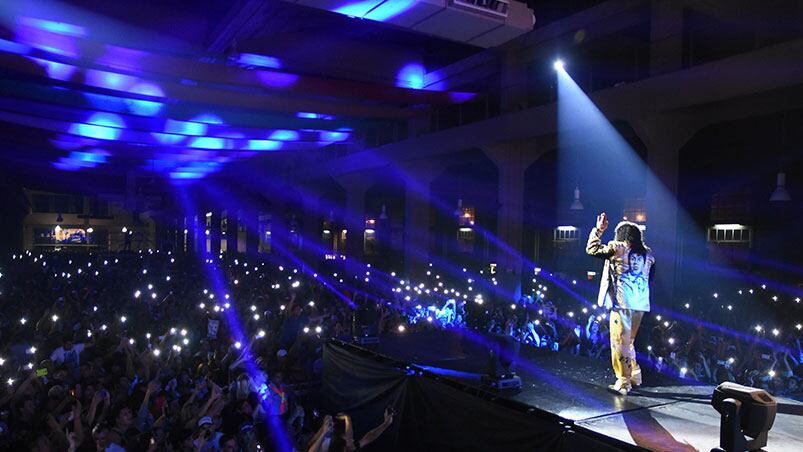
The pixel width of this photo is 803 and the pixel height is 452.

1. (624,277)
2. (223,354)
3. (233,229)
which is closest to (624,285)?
(624,277)

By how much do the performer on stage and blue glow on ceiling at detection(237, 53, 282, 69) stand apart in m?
10.8

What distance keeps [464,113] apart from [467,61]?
162cm

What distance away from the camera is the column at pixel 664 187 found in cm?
1093

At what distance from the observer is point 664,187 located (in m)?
11.1

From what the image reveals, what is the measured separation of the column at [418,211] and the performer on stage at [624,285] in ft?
44.2

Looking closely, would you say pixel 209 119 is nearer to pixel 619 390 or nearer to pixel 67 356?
pixel 67 356

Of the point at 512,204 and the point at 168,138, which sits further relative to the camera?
the point at 168,138

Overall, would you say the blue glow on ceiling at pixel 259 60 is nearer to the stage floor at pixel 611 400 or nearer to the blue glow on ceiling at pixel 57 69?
the blue glow on ceiling at pixel 57 69

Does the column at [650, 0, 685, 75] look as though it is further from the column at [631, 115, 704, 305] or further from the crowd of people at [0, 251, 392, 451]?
the crowd of people at [0, 251, 392, 451]

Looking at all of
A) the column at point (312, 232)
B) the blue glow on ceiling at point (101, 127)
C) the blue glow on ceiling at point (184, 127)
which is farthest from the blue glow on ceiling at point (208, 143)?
the column at point (312, 232)

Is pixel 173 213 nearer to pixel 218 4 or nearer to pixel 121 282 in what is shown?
pixel 121 282

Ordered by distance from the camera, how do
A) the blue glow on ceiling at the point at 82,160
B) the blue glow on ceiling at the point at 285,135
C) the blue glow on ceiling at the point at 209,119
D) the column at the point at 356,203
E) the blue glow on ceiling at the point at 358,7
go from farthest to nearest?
1. the column at the point at 356,203
2. the blue glow on ceiling at the point at 82,160
3. the blue glow on ceiling at the point at 285,135
4. the blue glow on ceiling at the point at 209,119
5. the blue glow on ceiling at the point at 358,7

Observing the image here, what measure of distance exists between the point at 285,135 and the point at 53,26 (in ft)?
26.9

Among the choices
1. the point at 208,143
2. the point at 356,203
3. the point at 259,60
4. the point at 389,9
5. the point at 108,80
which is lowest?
the point at 356,203
